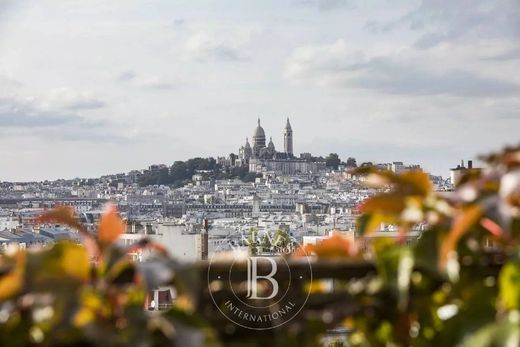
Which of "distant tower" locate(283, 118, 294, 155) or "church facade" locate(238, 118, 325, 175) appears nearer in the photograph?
"church facade" locate(238, 118, 325, 175)

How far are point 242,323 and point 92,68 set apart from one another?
6426 centimetres

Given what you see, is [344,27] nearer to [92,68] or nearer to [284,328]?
[92,68]

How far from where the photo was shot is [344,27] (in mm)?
65375

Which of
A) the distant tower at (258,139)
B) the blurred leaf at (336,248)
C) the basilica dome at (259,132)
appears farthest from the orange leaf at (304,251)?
the basilica dome at (259,132)

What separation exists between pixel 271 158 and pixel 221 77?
29.0 ft

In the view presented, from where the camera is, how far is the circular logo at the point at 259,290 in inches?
18.2

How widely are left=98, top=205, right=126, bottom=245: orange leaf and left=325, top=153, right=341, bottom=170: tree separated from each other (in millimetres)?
71403

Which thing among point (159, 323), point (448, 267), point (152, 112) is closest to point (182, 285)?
point (159, 323)

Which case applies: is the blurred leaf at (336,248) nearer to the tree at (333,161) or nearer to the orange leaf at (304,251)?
the orange leaf at (304,251)

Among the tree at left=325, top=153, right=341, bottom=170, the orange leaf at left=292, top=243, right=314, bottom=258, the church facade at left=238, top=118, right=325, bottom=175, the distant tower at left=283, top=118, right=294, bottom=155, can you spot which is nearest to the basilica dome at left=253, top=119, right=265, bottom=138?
the church facade at left=238, top=118, right=325, bottom=175

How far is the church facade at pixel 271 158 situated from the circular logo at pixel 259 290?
237 feet

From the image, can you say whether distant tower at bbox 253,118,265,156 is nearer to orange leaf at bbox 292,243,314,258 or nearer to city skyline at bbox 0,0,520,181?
city skyline at bbox 0,0,520,181

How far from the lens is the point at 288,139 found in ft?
251

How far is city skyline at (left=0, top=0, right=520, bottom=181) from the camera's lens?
58031 millimetres
